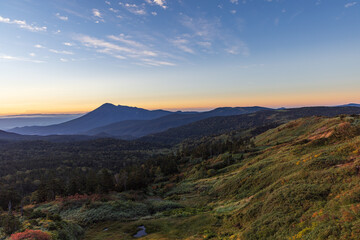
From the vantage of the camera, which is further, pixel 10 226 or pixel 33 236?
pixel 10 226

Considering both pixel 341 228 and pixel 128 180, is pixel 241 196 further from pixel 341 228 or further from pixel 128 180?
pixel 128 180

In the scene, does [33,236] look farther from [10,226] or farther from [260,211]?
→ [260,211]

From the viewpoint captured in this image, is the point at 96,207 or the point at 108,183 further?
the point at 108,183

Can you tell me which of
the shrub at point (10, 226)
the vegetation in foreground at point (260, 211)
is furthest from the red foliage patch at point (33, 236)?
the shrub at point (10, 226)

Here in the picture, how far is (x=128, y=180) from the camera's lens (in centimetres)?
8225

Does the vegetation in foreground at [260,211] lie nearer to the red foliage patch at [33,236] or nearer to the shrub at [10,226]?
the shrub at [10,226]

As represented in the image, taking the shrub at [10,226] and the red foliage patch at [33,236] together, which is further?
the shrub at [10,226]

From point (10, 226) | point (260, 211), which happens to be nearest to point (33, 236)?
point (10, 226)

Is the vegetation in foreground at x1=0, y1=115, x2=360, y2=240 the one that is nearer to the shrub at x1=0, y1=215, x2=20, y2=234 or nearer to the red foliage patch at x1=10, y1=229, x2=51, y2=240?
the shrub at x1=0, y1=215, x2=20, y2=234

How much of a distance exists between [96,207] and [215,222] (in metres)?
34.3

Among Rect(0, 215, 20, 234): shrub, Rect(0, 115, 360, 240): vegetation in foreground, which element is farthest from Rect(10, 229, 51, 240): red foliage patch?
Rect(0, 215, 20, 234): shrub

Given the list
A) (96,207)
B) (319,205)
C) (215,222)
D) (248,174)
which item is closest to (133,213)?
(96,207)

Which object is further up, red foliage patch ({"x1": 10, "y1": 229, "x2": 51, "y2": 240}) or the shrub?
red foliage patch ({"x1": 10, "y1": 229, "x2": 51, "y2": 240})

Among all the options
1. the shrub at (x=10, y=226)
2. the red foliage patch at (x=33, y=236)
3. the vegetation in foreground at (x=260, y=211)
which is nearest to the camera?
the vegetation in foreground at (x=260, y=211)
